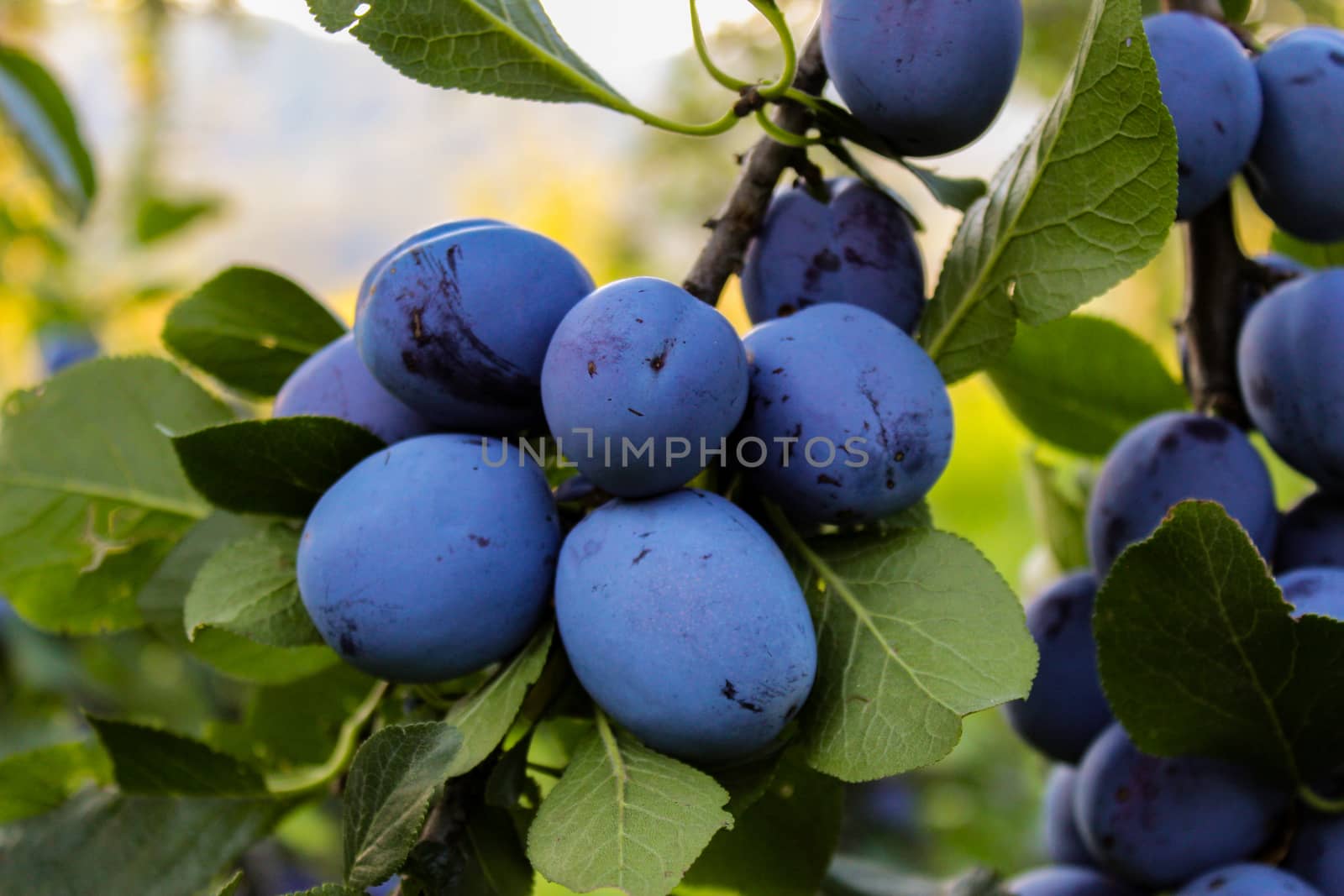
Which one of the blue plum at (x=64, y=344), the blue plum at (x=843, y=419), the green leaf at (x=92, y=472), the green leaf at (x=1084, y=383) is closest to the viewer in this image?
the blue plum at (x=843, y=419)

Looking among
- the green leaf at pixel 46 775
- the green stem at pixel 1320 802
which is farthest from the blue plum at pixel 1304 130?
the green leaf at pixel 46 775

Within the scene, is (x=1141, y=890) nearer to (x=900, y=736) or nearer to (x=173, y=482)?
(x=900, y=736)

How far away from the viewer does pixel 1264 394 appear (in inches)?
30.5

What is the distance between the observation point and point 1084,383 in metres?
0.93

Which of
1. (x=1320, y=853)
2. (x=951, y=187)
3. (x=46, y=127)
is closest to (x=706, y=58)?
(x=951, y=187)

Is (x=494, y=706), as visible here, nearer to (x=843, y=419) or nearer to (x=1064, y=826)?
(x=843, y=419)

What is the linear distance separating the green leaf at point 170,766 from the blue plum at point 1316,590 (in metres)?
0.65

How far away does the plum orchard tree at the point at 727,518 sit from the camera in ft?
1.73

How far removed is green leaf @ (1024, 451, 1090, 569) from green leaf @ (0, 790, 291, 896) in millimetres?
675

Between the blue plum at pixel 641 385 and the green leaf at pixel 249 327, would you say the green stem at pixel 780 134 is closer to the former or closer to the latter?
the blue plum at pixel 641 385

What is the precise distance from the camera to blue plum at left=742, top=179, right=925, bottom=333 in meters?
0.66

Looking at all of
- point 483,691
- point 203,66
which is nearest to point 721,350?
point 483,691

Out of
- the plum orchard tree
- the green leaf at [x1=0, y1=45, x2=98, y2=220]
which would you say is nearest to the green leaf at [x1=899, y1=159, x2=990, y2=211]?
the plum orchard tree

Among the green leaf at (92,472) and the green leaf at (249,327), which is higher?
the green leaf at (249,327)
